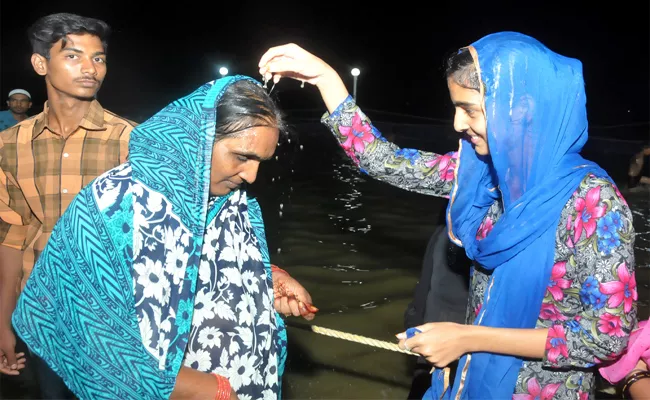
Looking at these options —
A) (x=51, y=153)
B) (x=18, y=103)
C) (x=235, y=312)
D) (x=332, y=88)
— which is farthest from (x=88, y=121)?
(x=18, y=103)

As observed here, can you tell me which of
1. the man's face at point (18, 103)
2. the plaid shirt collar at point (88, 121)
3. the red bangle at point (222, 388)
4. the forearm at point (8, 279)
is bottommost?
the forearm at point (8, 279)

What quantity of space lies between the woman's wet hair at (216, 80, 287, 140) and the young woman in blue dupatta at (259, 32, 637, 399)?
69cm

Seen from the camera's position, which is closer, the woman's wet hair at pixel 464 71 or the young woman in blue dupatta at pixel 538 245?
the young woman in blue dupatta at pixel 538 245

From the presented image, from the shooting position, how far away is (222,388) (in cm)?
160

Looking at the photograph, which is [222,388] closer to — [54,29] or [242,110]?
[242,110]

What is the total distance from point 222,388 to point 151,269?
46 centimetres

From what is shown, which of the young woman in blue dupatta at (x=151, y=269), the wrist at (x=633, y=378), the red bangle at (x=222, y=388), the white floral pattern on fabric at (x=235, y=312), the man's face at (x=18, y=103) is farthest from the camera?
the man's face at (x=18, y=103)

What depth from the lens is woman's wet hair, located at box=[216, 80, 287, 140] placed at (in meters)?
1.68

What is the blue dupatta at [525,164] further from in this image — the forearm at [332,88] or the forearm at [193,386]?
the forearm at [193,386]

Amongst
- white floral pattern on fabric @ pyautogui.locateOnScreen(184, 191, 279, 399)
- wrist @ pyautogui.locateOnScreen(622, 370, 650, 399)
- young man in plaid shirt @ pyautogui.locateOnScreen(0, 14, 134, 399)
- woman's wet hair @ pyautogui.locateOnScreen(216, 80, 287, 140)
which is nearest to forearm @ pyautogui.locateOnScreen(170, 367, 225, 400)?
white floral pattern on fabric @ pyautogui.locateOnScreen(184, 191, 279, 399)

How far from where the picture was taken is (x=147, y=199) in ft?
4.78

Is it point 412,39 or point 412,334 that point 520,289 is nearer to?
point 412,334

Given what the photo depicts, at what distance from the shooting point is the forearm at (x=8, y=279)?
2627 mm

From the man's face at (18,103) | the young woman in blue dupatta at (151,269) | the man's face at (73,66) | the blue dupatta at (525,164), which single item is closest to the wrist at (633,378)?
the blue dupatta at (525,164)
